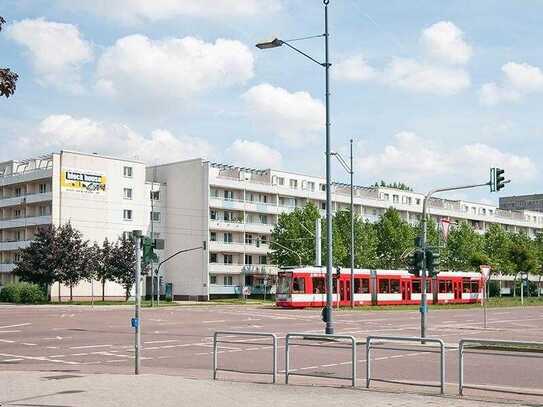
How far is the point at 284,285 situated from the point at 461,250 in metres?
57.5

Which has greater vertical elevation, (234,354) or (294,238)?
(294,238)

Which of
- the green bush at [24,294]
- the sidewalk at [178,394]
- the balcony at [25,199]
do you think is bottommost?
the green bush at [24,294]

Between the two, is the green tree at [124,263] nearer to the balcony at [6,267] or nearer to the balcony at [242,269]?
the balcony at [242,269]

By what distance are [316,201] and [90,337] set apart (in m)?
76.9

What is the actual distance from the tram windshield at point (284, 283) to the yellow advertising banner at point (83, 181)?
33.4 metres

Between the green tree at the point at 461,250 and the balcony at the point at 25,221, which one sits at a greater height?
the balcony at the point at 25,221

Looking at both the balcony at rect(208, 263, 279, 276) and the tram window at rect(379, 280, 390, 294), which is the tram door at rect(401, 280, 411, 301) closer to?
the tram window at rect(379, 280, 390, 294)

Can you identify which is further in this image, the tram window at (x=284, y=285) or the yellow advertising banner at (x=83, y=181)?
the yellow advertising banner at (x=83, y=181)

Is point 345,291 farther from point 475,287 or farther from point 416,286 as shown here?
point 475,287

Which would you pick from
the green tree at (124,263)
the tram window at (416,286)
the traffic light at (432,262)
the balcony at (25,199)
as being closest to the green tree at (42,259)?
the green tree at (124,263)

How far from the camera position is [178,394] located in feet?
40.3

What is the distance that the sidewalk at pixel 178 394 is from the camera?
11.3m

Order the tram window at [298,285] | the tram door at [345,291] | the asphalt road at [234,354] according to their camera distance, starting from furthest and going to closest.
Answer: the tram door at [345,291], the tram window at [298,285], the asphalt road at [234,354]

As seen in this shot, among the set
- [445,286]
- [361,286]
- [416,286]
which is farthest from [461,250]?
[361,286]
